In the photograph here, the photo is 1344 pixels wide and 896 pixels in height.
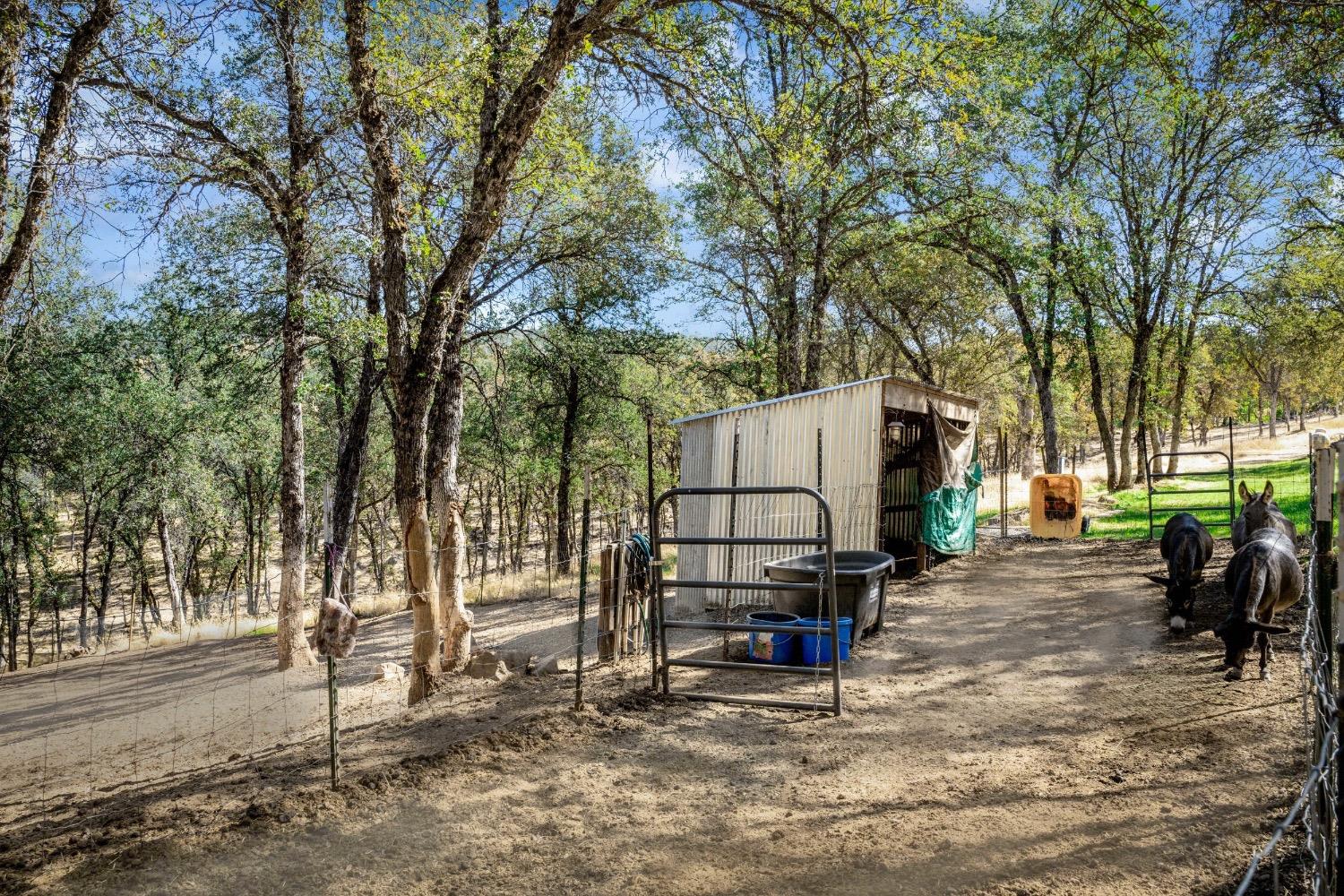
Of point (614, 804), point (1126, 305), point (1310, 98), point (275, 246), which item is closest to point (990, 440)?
point (1126, 305)

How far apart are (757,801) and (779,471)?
20.3ft

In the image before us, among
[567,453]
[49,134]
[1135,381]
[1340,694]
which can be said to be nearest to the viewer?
[1340,694]

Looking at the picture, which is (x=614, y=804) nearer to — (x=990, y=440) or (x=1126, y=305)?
(x=1126, y=305)

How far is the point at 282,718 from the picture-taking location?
8.51 meters

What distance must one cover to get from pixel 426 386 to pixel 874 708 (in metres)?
4.58

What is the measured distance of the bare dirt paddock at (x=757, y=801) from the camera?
339 cm

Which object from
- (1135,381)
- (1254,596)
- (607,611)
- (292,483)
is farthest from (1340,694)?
(1135,381)

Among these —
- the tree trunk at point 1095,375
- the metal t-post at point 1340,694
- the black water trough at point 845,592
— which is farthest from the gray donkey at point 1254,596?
the tree trunk at point 1095,375

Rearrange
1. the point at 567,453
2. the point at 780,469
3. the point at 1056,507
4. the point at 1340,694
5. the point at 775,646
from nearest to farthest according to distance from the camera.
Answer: the point at 1340,694 → the point at 775,646 → the point at 780,469 → the point at 1056,507 → the point at 567,453

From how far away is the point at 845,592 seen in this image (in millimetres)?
7277

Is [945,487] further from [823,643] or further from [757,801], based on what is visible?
[757,801]

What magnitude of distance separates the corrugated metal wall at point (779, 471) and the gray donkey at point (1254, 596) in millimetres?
4634

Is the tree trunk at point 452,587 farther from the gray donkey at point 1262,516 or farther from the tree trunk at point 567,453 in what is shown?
the tree trunk at point 567,453

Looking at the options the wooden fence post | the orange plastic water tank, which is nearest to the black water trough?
the wooden fence post
